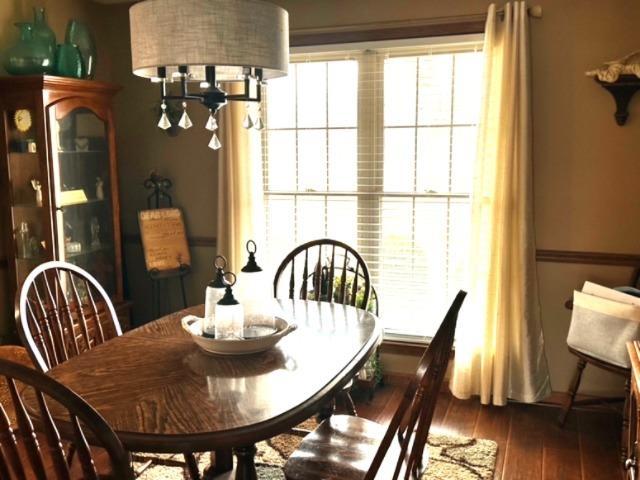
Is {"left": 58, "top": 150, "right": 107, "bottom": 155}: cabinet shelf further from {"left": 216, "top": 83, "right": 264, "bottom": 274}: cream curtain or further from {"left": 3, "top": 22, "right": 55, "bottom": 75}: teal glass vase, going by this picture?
{"left": 216, "top": 83, "right": 264, "bottom": 274}: cream curtain

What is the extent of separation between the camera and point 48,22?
11.8ft

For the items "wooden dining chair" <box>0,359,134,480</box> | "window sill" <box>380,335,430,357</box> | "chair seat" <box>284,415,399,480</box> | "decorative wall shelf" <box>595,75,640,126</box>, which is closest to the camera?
"wooden dining chair" <box>0,359,134,480</box>

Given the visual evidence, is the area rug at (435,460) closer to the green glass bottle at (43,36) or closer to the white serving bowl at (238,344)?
the white serving bowl at (238,344)

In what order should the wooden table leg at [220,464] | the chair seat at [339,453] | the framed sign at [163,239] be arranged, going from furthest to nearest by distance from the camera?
the framed sign at [163,239]
the wooden table leg at [220,464]
the chair seat at [339,453]

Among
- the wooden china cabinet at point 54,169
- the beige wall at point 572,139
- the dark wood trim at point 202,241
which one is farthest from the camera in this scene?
the dark wood trim at point 202,241

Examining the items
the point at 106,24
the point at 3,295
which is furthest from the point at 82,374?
the point at 106,24

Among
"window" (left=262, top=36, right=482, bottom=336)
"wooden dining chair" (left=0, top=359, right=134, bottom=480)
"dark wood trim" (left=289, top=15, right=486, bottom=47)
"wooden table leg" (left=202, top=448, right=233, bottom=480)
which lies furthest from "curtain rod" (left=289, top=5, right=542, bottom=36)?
"wooden dining chair" (left=0, top=359, right=134, bottom=480)

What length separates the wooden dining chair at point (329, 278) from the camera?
2.70 meters

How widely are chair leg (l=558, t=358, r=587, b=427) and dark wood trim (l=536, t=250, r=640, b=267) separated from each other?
1.76 feet

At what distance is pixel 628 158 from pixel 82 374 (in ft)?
8.96

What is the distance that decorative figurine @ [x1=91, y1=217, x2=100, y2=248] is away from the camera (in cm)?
367

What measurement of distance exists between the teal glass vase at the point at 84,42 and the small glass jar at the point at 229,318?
7.01 ft

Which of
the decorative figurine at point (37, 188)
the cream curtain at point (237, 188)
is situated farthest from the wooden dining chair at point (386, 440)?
the decorative figurine at point (37, 188)

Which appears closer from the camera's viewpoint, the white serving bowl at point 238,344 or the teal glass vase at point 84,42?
the white serving bowl at point 238,344
